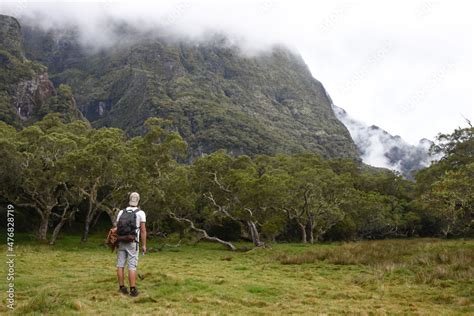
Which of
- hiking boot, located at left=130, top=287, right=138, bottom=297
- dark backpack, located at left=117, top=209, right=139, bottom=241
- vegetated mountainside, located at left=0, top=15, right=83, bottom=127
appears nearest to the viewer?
dark backpack, located at left=117, top=209, right=139, bottom=241

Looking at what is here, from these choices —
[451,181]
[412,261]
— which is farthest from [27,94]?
[412,261]

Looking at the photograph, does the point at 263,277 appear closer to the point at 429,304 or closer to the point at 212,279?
the point at 212,279

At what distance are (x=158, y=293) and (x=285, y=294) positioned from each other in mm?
3767

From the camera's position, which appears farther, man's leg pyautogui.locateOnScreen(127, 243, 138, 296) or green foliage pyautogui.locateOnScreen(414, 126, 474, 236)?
green foliage pyautogui.locateOnScreen(414, 126, 474, 236)

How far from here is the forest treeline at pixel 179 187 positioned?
32062 mm

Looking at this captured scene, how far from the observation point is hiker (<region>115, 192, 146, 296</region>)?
34.3ft

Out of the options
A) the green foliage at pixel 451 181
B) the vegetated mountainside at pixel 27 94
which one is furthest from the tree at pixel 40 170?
the vegetated mountainside at pixel 27 94

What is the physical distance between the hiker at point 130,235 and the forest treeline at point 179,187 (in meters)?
18.9

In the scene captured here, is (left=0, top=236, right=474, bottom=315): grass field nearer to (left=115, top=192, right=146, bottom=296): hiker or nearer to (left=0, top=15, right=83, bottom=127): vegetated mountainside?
(left=115, top=192, right=146, bottom=296): hiker

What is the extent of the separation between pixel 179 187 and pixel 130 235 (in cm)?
2825

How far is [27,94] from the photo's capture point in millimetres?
139875

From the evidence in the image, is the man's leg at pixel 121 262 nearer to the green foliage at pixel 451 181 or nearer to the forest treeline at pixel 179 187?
the green foliage at pixel 451 181

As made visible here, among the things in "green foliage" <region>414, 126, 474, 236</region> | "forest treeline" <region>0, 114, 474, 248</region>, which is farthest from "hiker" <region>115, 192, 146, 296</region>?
"forest treeline" <region>0, 114, 474, 248</region>

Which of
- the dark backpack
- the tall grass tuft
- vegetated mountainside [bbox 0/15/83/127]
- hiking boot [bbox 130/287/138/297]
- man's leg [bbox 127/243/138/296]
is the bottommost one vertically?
the tall grass tuft
